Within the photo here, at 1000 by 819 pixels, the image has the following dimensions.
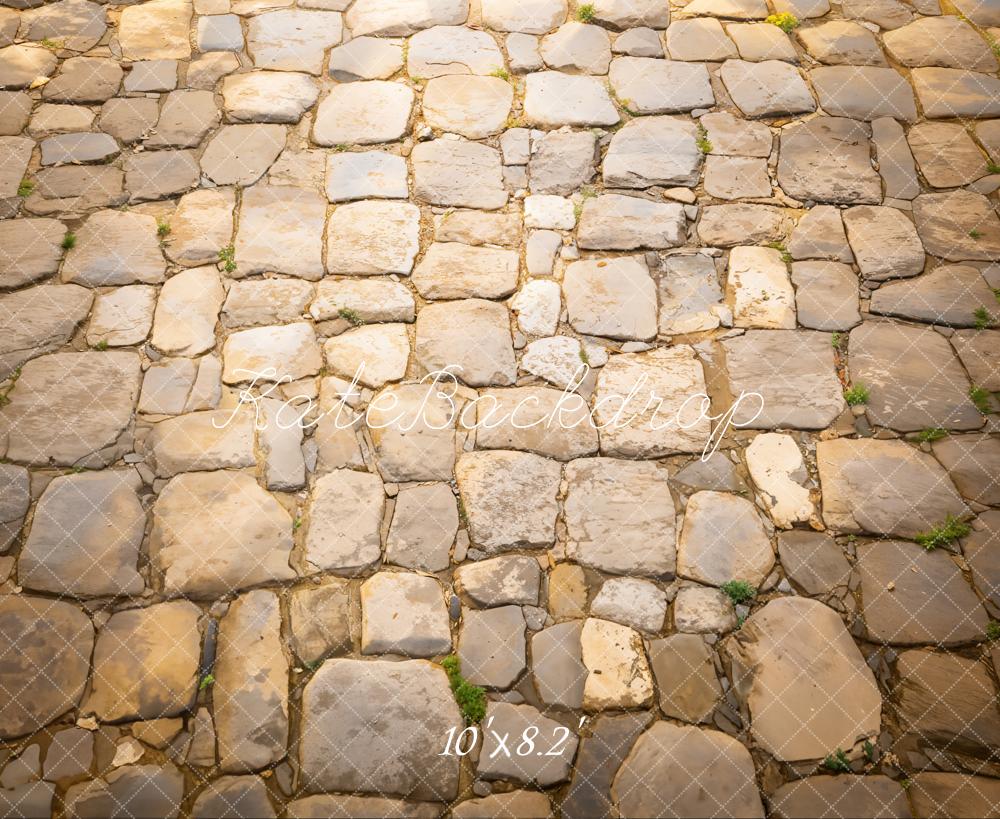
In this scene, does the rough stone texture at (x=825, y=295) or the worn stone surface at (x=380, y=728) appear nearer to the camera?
the worn stone surface at (x=380, y=728)

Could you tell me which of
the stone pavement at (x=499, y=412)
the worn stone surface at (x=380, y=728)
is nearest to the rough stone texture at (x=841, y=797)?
the stone pavement at (x=499, y=412)

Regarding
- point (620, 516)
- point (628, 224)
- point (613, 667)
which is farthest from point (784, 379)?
point (613, 667)

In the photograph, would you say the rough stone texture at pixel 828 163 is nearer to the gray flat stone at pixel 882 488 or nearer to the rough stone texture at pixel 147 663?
the gray flat stone at pixel 882 488

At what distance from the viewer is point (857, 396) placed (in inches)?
134

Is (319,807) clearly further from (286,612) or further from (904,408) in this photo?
(904,408)

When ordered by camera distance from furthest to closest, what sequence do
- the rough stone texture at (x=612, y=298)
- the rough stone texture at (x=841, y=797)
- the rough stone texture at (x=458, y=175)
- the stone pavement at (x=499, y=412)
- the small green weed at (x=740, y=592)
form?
the rough stone texture at (x=458, y=175) < the rough stone texture at (x=612, y=298) < the small green weed at (x=740, y=592) < the stone pavement at (x=499, y=412) < the rough stone texture at (x=841, y=797)

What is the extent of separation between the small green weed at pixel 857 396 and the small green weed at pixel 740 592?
1.08m

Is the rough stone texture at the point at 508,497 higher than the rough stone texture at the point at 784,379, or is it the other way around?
the rough stone texture at the point at 784,379

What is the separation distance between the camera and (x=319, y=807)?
248cm

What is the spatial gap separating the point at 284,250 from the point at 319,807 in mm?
2623

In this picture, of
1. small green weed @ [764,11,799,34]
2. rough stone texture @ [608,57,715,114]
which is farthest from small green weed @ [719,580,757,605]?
small green weed @ [764,11,799,34]

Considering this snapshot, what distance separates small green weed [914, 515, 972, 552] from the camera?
119 inches

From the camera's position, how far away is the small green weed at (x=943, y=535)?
301 cm

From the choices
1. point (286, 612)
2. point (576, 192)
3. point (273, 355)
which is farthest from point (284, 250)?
point (286, 612)
